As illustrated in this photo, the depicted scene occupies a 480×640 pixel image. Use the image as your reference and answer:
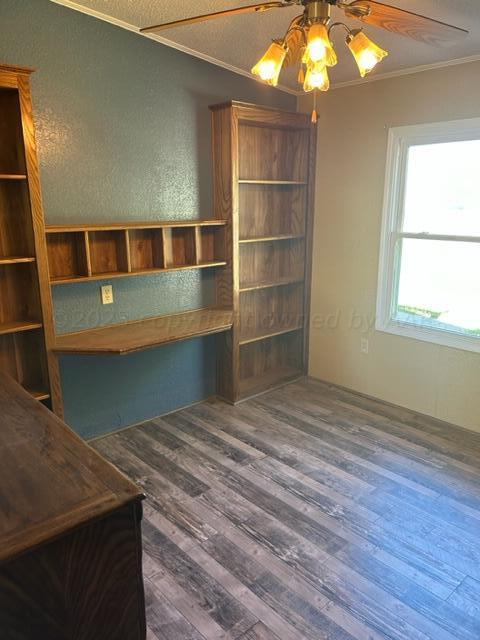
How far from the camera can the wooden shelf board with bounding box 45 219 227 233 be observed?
2.57 m

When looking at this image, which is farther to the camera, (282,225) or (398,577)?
(282,225)

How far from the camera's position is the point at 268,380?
4000 millimetres

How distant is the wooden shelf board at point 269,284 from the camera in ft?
12.1

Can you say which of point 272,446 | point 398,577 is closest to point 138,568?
point 398,577

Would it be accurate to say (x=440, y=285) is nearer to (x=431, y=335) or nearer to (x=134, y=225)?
(x=431, y=335)

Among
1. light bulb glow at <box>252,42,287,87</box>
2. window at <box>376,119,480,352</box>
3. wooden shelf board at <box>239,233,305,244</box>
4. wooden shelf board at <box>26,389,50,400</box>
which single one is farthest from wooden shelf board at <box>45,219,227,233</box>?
light bulb glow at <box>252,42,287,87</box>

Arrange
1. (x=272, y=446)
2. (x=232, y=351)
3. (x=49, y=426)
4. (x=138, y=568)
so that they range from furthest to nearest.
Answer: (x=232, y=351) → (x=272, y=446) → (x=49, y=426) → (x=138, y=568)

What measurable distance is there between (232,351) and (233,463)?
38.3 inches

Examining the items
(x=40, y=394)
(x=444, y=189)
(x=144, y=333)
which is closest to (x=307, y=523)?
(x=144, y=333)

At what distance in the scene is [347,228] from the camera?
12.3ft

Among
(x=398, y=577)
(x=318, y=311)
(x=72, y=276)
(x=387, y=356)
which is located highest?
(x=72, y=276)

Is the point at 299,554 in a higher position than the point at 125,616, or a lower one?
lower

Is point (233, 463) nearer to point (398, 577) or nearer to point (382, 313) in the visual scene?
point (398, 577)

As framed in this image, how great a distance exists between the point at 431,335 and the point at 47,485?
9.31ft
